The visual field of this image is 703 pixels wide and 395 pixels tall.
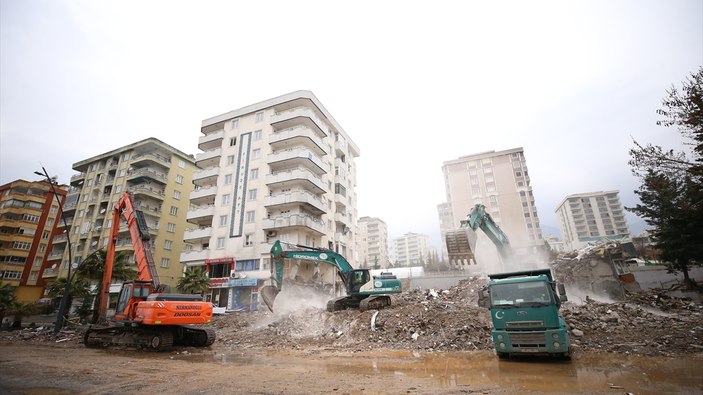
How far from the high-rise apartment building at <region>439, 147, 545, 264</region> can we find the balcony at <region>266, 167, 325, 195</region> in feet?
142

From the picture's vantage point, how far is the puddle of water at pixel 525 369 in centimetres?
651

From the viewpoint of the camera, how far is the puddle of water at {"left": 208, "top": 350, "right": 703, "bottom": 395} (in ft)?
21.4

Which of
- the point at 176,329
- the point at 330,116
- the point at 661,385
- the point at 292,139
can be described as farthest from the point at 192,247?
the point at 661,385

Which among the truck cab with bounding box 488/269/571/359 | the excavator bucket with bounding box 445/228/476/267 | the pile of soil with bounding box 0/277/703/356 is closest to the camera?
the truck cab with bounding box 488/269/571/359

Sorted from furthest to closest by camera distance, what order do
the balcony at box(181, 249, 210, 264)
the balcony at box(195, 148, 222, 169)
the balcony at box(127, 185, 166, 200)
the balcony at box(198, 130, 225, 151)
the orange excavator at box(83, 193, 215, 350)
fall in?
1. the balcony at box(127, 185, 166, 200)
2. the balcony at box(198, 130, 225, 151)
3. the balcony at box(195, 148, 222, 169)
4. the balcony at box(181, 249, 210, 264)
5. the orange excavator at box(83, 193, 215, 350)

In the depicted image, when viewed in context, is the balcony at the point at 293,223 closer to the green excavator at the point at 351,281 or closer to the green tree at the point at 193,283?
the green tree at the point at 193,283

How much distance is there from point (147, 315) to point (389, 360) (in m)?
9.18

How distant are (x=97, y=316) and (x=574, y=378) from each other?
19.0m

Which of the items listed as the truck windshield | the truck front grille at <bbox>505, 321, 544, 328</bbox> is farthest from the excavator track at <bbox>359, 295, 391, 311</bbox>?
the truck front grille at <bbox>505, 321, 544, 328</bbox>

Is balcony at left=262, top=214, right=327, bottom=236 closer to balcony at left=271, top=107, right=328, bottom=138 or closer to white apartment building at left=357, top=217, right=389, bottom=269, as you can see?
balcony at left=271, top=107, right=328, bottom=138

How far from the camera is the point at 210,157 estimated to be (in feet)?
128

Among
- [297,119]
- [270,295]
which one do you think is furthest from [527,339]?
[297,119]

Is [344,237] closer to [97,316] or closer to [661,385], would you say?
[97,316]

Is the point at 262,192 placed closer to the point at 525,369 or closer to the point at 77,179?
the point at 525,369
